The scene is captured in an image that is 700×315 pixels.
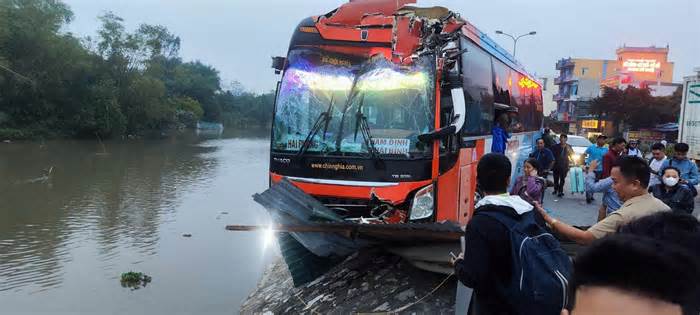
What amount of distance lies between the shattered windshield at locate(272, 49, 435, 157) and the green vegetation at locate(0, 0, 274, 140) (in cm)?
3452

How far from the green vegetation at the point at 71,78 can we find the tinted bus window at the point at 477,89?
114 feet

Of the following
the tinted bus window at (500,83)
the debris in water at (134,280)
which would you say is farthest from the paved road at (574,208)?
the debris in water at (134,280)

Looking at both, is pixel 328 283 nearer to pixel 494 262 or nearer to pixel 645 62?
pixel 494 262

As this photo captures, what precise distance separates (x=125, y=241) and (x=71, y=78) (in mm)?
33928

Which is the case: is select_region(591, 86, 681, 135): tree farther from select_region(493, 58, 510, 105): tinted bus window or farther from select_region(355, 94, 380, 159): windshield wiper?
select_region(355, 94, 380, 159): windshield wiper

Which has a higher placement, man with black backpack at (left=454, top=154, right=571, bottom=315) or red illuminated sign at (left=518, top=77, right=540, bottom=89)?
red illuminated sign at (left=518, top=77, right=540, bottom=89)

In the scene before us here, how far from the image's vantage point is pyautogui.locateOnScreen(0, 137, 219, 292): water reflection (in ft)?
31.7

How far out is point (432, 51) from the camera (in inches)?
216

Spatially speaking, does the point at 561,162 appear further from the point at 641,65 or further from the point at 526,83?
the point at 641,65

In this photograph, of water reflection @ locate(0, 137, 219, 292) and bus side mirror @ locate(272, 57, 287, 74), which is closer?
bus side mirror @ locate(272, 57, 287, 74)

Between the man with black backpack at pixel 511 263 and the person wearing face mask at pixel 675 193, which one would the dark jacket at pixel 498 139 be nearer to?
the person wearing face mask at pixel 675 193

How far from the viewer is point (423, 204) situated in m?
5.39

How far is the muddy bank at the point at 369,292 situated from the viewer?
489cm

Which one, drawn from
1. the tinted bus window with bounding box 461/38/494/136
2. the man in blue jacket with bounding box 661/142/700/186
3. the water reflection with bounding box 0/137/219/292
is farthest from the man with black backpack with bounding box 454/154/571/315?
the water reflection with bounding box 0/137/219/292
